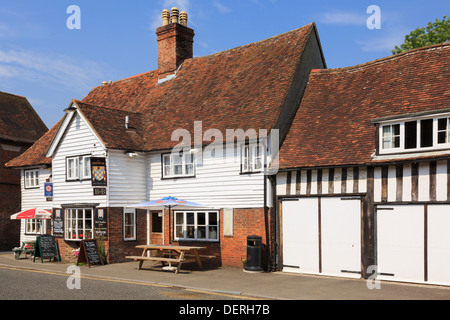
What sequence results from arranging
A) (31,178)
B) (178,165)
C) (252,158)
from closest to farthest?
(252,158), (178,165), (31,178)

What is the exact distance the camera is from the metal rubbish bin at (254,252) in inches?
619

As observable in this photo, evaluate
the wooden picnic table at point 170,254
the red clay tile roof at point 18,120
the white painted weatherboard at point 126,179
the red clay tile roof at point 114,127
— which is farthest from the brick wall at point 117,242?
the red clay tile roof at point 18,120

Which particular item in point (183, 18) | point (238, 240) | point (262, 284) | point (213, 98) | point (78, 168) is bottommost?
point (262, 284)

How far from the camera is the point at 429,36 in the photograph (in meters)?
28.8

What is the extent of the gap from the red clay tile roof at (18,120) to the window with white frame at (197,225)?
14.3 meters

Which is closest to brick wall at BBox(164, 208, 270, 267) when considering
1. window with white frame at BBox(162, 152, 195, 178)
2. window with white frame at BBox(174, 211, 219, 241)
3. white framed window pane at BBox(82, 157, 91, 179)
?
window with white frame at BBox(174, 211, 219, 241)

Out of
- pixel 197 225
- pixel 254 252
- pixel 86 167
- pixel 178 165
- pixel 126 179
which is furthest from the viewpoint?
pixel 86 167

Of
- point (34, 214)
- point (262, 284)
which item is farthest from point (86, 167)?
Result: point (262, 284)

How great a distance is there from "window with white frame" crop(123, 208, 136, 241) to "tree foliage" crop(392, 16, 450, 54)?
19.8 meters

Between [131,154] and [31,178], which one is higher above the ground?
[131,154]

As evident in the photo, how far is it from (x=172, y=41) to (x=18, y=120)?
40.5ft

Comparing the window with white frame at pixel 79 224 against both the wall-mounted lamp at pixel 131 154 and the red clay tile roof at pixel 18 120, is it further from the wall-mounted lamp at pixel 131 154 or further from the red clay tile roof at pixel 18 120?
the red clay tile roof at pixel 18 120

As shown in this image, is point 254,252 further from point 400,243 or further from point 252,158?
point 400,243

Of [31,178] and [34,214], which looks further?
[31,178]
